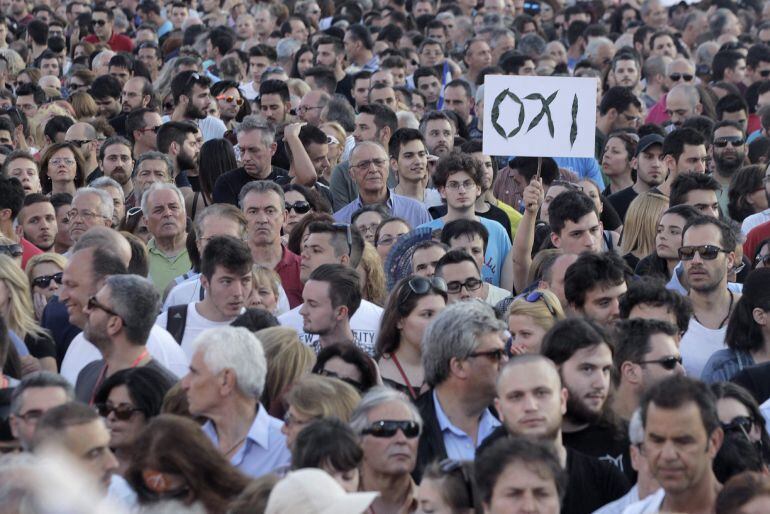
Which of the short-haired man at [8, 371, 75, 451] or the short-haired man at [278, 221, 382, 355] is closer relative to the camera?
the short-haired man at [8, 371, 75, 451]

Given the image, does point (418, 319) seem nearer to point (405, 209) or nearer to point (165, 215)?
point (165, 215)

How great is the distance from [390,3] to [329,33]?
3.07m

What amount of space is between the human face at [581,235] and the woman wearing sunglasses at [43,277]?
278 cm

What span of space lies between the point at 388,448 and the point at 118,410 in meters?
1.13

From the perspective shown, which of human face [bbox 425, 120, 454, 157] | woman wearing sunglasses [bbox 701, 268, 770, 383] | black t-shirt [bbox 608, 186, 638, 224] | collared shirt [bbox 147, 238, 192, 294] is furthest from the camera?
human face [bbox 425, 120, 454, 157]

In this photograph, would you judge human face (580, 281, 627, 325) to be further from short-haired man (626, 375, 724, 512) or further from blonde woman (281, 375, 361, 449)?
short-haired man (626, 375, 724, 512)

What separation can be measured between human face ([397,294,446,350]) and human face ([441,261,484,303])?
0.80 meters

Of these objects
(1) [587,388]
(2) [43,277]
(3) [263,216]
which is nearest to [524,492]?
(1) [587,388]

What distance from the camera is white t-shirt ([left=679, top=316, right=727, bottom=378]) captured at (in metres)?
8.00

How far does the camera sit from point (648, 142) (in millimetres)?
11469

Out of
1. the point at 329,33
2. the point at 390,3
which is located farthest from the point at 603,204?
the point at 390,3

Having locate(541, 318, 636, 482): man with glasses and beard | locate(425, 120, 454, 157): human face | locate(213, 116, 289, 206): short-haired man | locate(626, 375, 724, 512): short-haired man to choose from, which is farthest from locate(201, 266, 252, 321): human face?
locate(425, 120, 454, 157): human face

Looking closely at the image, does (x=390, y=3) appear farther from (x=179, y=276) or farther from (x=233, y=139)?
(x=179, y=276)

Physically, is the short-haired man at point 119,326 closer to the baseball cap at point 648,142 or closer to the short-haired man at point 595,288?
the short-haired man at point 595,288
